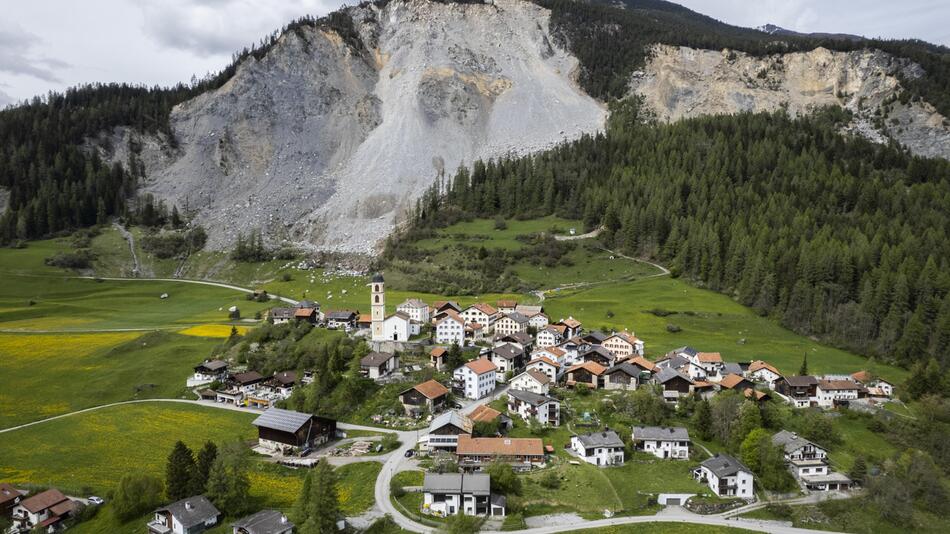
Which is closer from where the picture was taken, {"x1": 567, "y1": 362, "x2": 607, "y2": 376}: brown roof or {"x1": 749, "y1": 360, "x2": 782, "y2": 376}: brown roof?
{"x1": 567, "y1": 362, "x2": 607, "y2": 376}: brown roof

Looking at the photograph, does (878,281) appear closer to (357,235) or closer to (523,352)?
(523,352)

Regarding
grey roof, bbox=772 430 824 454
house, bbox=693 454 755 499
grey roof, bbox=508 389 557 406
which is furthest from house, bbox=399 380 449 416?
grey roof, bbox=772 430 824 454

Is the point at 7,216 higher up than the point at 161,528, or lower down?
higher up

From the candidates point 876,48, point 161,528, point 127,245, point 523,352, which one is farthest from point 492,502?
point 876,48

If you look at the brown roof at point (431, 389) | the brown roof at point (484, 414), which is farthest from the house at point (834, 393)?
the brown roof at point (431, 389)

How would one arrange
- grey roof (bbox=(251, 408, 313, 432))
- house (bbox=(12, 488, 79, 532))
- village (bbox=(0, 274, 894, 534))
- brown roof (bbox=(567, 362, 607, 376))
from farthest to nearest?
brown roof (bbox=(567, 362, 607, 376)) → grey roof (bbox=(251, 408, 313, 432)) → village (bbox=(0, 274, 894, 534)) → house (bbox=(12, 488, 79, 532))

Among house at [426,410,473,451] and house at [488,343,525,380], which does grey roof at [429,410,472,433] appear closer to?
house at [426,410,473,451]

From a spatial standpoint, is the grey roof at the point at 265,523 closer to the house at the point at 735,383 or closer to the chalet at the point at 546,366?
the chalet at the point at 546,366
